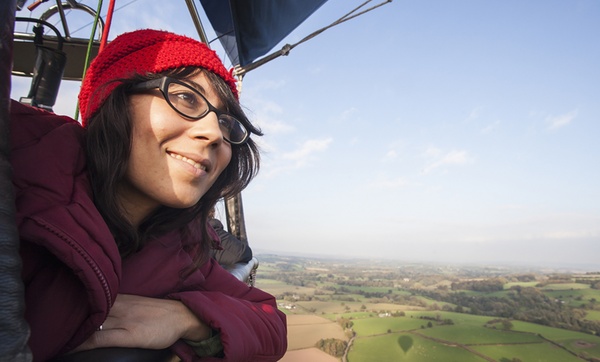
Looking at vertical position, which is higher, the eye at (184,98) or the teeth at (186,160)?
the eye at (184,98)

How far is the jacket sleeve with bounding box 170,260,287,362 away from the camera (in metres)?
0.91

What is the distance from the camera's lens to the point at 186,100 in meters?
1.01

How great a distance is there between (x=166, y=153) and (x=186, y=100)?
19cm

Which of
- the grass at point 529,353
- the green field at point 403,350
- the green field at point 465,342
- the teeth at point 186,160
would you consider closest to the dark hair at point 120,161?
the teeth at point 186,160

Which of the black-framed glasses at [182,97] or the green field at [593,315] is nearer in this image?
the black-framed glasses at [182,97]

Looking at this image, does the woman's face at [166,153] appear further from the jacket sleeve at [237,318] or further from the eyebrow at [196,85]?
the jacket sleeve at [237,318]

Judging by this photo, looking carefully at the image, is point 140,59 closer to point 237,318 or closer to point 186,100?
point 186,100

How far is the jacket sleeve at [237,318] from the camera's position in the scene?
910 mm

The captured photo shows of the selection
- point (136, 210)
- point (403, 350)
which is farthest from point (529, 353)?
point (136, 210)

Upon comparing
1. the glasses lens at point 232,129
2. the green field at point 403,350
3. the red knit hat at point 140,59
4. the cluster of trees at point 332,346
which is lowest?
the green field at point 403,350

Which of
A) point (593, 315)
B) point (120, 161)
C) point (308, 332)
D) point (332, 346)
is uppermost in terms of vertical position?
point (120, 161)

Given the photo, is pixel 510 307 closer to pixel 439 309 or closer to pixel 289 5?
pixel 439 309

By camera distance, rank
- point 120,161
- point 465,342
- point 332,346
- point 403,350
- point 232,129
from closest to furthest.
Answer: point 120,161 < point 232,129 < point 332,346 < point 403,350 < point 465,342

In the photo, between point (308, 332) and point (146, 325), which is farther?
point (308, 332)
